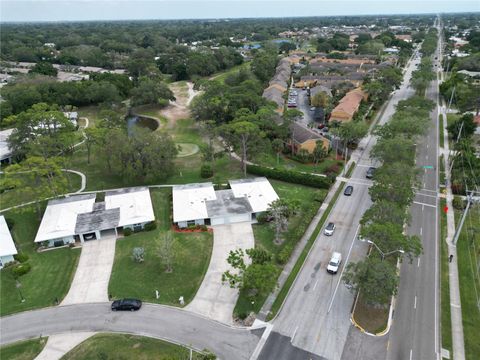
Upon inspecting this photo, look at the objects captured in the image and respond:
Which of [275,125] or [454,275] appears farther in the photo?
[275,125]

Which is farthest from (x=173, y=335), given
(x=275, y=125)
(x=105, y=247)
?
(x=275, y=125)

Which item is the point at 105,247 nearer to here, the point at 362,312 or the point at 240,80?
the point at 362,312

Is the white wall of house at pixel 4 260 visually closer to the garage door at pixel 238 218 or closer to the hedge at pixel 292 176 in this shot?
the garage door at pixel 238 218

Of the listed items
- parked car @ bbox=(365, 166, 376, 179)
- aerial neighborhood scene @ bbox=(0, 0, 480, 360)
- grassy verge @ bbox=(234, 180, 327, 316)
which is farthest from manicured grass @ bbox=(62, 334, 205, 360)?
parked car @ bbox=(365, 166, 376, 179)

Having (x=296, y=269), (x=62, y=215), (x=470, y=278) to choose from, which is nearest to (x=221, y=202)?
(x=296, y=269)

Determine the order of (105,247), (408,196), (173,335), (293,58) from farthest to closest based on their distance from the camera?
(293,58), (105,247), (408,196), (173,335)

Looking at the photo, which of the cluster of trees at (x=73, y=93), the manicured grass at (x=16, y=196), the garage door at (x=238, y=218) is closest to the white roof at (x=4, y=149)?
the manicured grass at (x=16, y=196)

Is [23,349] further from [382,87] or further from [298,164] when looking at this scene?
[382,87]
